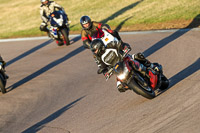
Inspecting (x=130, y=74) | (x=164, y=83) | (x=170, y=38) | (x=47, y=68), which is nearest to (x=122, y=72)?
(x=130, y=74)

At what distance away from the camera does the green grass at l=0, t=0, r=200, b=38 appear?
1864 cm

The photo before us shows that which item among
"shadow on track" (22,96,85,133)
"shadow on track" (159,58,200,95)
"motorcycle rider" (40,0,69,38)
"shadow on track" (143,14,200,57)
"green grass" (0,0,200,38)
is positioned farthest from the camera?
"green grass" (0,0,200,38)

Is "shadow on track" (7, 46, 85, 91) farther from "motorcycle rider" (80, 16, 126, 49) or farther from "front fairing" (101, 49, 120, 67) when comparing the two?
"front fairing" (101, 49, 120, 67)

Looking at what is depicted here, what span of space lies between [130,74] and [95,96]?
85.2 inches

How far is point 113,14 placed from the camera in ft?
78.5

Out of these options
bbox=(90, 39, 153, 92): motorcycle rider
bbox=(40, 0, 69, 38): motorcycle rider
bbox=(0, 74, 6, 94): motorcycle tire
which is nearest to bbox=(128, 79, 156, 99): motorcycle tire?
bbox=(90, 39, 153, 92): motorcycle rider

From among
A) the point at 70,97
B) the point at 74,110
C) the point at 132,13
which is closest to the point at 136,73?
the point at 74,110

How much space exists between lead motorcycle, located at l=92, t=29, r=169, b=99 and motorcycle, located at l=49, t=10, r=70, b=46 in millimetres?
8165

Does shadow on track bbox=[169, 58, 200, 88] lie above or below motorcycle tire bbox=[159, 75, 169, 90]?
below

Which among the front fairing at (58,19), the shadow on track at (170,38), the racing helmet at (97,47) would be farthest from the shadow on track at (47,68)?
the racing helmet at (97,47)

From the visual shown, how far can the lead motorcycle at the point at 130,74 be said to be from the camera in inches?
324

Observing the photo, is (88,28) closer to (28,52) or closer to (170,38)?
(170,38)

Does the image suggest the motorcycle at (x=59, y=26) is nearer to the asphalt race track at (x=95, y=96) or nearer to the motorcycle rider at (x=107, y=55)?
the asphalt race track at (x=95, y=96)

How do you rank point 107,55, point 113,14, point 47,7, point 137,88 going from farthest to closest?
point 113,14
point 47,7
point 107,55
point 137,88
